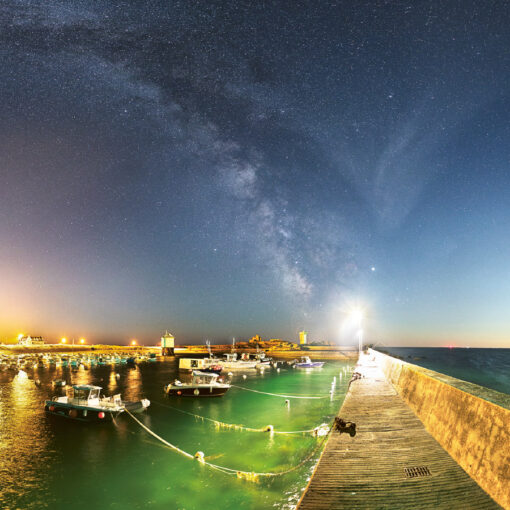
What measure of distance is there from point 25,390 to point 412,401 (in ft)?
214

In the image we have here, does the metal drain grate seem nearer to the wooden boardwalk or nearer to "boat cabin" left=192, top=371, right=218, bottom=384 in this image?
the wooden boardwalk

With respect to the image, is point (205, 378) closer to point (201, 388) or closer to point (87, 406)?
point (201, 388)

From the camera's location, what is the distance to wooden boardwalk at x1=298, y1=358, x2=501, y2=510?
284 inches

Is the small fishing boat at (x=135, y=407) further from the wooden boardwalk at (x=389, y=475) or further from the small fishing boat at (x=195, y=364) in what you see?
the small fishing boat at (x=195, y=364)

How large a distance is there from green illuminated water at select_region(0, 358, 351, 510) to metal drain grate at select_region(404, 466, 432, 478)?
10.00m

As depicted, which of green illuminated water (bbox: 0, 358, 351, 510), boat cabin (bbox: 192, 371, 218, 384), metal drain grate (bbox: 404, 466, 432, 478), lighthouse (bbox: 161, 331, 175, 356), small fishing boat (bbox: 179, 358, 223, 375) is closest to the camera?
metal drain grate (bbox: 404, 466, 432, 478)

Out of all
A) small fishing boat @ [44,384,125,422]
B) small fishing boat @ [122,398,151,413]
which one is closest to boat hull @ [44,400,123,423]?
small fishing boat @ [44,384,125,422]

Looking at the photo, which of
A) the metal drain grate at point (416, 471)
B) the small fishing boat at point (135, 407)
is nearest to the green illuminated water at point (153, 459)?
the small fishing boat at point (135, 407)

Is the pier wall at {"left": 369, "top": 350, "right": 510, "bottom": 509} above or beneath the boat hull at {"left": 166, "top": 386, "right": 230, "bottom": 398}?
above

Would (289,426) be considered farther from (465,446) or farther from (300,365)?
(300,365)

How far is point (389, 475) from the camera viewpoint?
8.66 metres

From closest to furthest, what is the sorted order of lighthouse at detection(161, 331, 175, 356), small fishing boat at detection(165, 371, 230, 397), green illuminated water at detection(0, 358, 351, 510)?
green illuminated water at detection(0, 358, 351, 510) < small fishing boat at detection(165, 371, 230, 397) < lighthouse at detection(161, 331, 175, 356)

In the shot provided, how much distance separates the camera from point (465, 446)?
8.59 m

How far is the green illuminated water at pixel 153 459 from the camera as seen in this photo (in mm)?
18297
